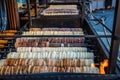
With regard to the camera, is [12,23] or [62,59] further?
[12,23]

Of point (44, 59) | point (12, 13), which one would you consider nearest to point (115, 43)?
point (44, 59)

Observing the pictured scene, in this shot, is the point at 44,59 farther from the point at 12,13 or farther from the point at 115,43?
the point at 12,13

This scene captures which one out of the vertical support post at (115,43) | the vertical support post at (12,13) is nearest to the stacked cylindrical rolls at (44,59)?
the vertical support post at (115,43)

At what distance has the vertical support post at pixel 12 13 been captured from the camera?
160 inches

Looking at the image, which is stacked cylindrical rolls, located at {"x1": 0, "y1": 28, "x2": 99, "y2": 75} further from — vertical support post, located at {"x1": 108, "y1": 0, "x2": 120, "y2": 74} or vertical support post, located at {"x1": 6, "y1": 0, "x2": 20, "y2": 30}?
vertical support post, located at {"x1": 6, "y1": 0, "x2": 20, "y2": 30}

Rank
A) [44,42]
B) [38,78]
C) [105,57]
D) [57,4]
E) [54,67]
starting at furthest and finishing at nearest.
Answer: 1. [57,4]
2. [44,42]
3. [54,67]
4. [105,57]
5. [38,78]

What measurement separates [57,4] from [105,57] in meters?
5.43

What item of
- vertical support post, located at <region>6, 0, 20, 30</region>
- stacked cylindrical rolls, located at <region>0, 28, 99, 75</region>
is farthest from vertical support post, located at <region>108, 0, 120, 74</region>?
vertical support post, located at <region>6, 0, 20, 30</region>

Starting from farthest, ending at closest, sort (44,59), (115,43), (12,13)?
1. (12,13)
2. (44,59)
3. (115,43)

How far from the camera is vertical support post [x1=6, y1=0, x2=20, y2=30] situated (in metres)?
4.07

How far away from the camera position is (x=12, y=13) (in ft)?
13.5

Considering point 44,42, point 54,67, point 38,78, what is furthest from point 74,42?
point 38,78

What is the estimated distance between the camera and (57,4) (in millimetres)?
7289

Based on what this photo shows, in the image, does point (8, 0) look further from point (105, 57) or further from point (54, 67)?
point (105, 57)
